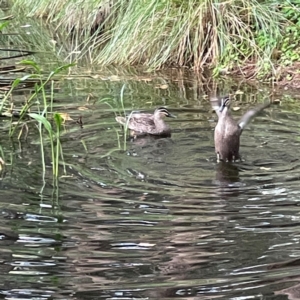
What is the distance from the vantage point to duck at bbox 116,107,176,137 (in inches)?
286

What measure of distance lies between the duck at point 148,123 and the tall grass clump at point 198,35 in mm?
2640

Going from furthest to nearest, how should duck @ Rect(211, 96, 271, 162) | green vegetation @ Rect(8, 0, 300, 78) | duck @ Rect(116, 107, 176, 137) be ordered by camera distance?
green vegetation @ Rect(8, 0, 300, 78) < duck @ Rect(116, 107, 176, 137) < duck @ Rect(211, 96, 271, 162)

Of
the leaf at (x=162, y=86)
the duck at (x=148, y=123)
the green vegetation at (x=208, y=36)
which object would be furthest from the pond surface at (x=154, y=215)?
the green vegetation at (x=208, y=36)

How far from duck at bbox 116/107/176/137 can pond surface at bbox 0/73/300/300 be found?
95 millimetres

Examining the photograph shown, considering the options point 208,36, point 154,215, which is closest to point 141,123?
point 154,215

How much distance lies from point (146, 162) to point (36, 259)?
2206mm

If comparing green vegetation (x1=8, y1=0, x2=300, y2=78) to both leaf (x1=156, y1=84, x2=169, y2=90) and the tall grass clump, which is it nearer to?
the tall grass clump

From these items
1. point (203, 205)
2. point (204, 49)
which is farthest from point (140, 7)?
point (203, 205)

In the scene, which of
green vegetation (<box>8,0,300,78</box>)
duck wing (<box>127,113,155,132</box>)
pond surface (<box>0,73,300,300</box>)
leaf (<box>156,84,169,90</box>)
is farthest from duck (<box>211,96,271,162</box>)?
green vegetation (<box>8,0,300,78</box>)

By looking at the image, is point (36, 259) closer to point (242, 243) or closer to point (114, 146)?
point (242, 243)

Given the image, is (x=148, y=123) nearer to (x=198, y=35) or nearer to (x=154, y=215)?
(x=154, y=215)

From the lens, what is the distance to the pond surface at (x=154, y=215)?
12.5 ft

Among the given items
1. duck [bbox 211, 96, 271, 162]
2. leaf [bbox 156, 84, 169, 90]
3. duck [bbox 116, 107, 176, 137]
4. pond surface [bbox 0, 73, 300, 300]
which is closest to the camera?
pond surface [bbox 0, 73, 300, 300]

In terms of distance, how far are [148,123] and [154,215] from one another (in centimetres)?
263
